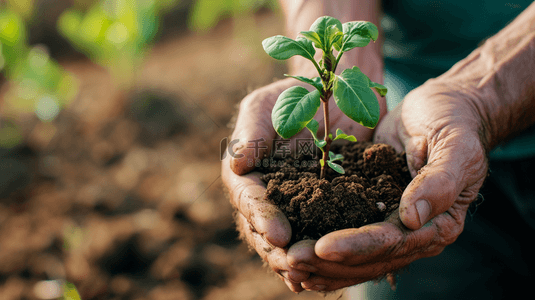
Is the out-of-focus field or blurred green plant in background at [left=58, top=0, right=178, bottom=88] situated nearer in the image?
the out-of-focus field

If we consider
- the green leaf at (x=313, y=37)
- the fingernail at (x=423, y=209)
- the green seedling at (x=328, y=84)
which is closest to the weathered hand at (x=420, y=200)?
the fingernail at (x=423, y=209)

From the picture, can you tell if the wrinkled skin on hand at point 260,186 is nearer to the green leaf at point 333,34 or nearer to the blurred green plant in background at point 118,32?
the green leaf at point 333,34

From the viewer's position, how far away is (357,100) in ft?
3.31

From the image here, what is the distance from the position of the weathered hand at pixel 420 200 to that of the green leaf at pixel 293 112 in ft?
1.07

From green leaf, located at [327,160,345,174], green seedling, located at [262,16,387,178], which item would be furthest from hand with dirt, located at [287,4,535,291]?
green seedling, located at [262,16,387,178]

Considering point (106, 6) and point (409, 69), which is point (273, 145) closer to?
point (409, 69)

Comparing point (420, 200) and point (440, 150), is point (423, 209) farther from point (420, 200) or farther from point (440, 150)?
point (440, 150)

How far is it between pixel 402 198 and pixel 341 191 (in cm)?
19

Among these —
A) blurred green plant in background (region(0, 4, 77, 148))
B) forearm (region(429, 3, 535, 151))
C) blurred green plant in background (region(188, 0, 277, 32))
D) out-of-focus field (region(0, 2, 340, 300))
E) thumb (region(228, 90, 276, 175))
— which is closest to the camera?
thumb (region(228, 90, 276, 175))

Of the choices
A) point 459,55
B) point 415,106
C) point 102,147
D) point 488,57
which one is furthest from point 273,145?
point 102,147

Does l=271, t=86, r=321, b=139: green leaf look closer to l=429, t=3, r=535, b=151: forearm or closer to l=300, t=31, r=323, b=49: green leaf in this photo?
l=300, t=31, r=323, b=49: green leaf

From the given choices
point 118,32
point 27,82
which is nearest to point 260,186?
point 118,32

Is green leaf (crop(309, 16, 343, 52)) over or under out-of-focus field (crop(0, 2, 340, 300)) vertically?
over

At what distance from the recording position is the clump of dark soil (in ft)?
3.75
